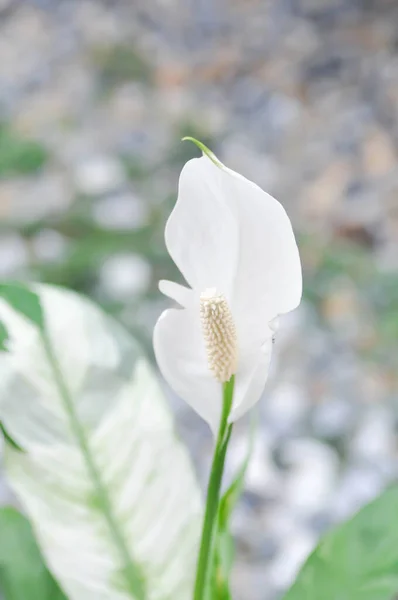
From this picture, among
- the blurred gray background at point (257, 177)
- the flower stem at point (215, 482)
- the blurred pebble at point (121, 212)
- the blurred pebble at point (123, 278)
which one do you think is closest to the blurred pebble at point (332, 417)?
the blurred gray background at point (257, 177)

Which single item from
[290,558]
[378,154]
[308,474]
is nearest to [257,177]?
[378,154]

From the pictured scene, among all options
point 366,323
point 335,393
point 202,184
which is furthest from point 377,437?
point 202,184

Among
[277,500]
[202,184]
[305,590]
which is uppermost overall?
[202,184]

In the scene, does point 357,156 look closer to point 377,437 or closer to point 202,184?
point 377,437

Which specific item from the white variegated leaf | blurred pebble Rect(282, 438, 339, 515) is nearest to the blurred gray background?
blurred pebble Rect(282, 438, 339, 515)

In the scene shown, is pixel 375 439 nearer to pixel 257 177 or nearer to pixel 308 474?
pixel 308 474
